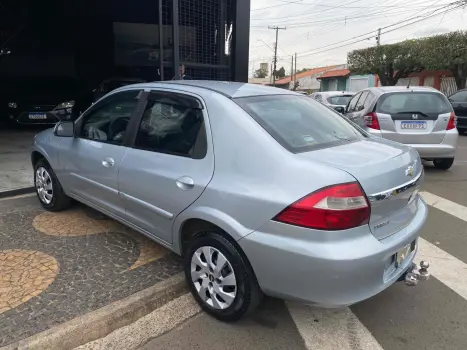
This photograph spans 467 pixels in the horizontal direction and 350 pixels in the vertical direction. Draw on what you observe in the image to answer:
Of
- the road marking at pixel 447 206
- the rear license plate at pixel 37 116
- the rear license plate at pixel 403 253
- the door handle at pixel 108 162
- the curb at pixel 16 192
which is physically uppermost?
the door handle at pixel 108 162

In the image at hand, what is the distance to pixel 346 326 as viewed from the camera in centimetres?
278

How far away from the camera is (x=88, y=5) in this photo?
14992 mm

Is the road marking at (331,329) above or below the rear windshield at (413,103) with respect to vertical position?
below

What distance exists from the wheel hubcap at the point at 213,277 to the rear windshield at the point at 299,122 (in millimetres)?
896

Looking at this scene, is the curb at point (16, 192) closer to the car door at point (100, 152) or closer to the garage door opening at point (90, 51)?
the garage door opening at point (90, 51)

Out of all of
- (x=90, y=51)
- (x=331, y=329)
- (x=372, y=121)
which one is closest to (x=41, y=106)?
(x=90, y=51)

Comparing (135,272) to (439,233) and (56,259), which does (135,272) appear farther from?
(439,233)

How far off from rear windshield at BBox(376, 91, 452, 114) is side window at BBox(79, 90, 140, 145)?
4.69m

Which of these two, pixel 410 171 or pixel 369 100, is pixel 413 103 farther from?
pixel 410 171

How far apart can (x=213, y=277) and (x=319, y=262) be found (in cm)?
84

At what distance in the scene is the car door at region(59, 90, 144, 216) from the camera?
11.6ft

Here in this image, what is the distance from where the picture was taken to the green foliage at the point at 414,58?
77.0 feet

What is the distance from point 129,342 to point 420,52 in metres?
29.3

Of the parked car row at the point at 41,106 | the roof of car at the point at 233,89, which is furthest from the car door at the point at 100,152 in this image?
the parked car row at the point at 41,106
